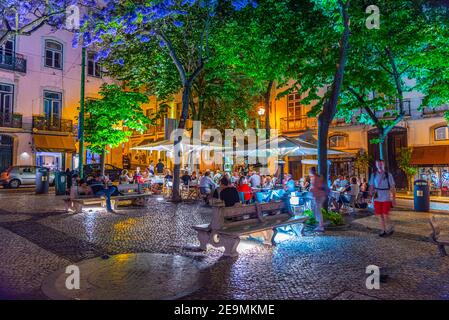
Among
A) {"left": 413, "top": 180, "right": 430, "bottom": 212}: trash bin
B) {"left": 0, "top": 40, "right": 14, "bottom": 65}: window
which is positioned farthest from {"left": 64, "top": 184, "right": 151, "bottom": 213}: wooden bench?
{"left": 0, "top": 40, "right": 14, "bottom": 65}: window

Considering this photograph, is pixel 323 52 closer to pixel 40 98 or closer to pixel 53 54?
pixel 40 98

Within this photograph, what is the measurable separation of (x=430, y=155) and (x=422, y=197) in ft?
32.3

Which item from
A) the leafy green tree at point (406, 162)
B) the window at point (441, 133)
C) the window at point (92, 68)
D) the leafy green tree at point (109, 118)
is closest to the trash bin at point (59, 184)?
the leafy green tree at point (109, 118)

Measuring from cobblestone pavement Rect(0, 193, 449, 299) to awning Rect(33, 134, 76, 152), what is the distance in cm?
1873

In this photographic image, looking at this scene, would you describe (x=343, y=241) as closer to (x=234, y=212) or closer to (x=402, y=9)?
(x=234, y=212)

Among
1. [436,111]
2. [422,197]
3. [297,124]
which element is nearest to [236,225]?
[422,197]

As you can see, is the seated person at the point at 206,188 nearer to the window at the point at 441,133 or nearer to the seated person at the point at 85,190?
the seated person at the point at 85,190

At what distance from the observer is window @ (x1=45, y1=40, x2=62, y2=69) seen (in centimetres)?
2852

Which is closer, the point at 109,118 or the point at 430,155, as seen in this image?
the point at 109,118

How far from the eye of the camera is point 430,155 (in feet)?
68.0

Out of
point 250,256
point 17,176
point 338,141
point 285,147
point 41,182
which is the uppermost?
point 338,141

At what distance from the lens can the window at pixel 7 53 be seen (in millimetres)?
26002

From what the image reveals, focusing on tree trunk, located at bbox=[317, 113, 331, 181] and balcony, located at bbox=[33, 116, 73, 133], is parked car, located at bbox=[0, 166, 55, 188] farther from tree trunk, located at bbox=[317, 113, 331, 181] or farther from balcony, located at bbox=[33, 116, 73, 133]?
tree trunk, located at bbox=[317, 113, 331, 181]
